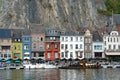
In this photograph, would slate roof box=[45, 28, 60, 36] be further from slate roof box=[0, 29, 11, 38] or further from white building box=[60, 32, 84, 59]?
slate roof box=[0, 29, 11, 38]

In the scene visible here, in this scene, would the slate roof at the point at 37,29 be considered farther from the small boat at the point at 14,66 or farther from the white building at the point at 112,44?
the small boat at the point at 14,66

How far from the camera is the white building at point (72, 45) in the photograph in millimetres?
145875

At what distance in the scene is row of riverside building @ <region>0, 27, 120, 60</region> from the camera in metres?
143

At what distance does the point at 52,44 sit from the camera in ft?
477

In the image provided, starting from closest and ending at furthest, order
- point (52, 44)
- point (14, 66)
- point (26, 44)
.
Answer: point (14, 66)
point (26, 44)
point (52, 44)

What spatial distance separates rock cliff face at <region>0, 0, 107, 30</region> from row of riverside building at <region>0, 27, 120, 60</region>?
2659mm

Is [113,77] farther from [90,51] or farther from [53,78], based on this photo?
[90,51]

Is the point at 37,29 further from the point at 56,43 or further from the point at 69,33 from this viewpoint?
the point at 69,33

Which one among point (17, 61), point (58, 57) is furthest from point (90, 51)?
point (17, 61)

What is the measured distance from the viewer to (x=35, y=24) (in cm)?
14650

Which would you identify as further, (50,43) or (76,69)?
(50,43)

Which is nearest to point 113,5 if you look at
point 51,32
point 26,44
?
point 51,32

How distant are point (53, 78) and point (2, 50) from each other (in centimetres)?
4771

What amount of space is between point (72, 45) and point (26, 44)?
34.8 feet
